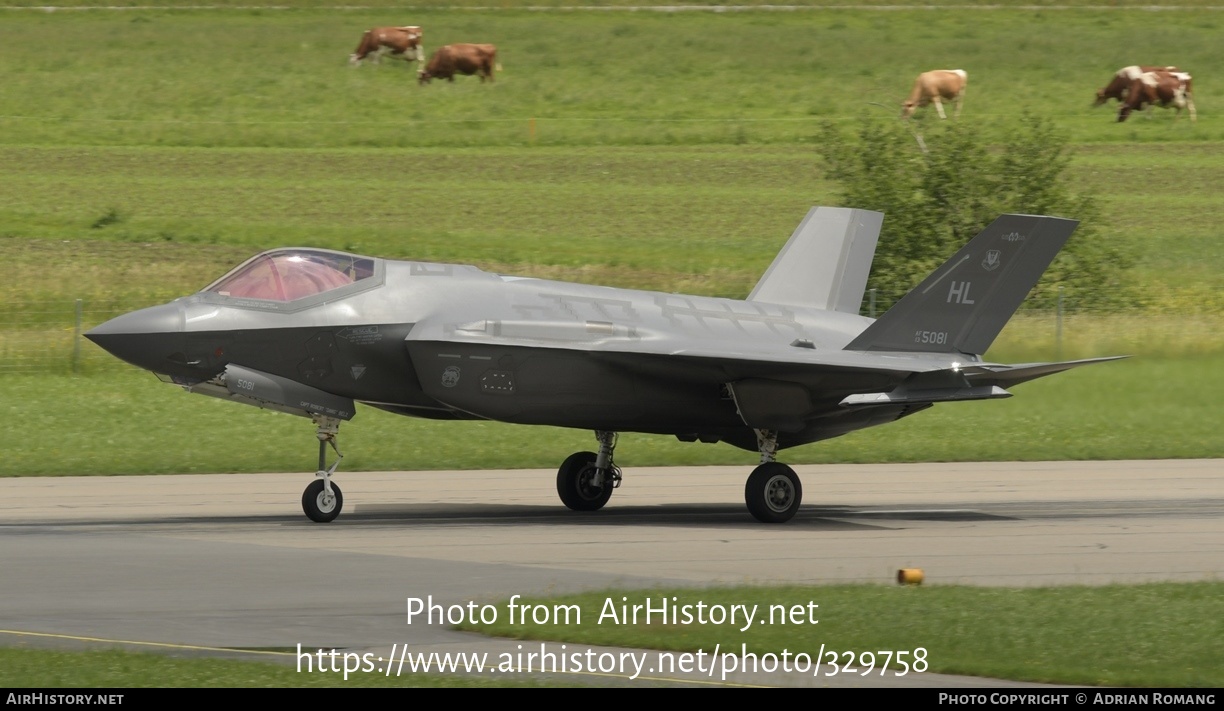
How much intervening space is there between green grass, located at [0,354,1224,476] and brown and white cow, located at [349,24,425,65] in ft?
122

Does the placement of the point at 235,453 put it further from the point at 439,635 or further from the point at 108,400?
the point at 439,635

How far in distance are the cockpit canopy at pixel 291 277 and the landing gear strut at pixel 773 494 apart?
450 cm

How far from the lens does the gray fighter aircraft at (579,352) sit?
1780cm

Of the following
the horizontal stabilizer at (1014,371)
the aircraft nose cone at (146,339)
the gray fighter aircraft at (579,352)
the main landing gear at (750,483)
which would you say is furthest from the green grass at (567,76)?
the aircraft nose cone at (146,339)

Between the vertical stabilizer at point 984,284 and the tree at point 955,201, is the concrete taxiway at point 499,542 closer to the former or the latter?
the vertical stabilizer at point 984,284

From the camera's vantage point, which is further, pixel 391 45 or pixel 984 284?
pixel 391 45

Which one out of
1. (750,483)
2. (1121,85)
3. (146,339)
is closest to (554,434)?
(750,483)

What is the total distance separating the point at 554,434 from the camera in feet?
84.4

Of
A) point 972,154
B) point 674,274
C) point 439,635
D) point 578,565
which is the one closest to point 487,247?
point 674,274

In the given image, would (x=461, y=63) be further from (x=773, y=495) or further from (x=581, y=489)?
(x=773, y=495)

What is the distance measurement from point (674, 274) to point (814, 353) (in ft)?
57.1

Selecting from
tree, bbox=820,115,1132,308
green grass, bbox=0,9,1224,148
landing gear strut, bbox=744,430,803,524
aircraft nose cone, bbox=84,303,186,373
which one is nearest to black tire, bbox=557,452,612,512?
landing gear strut, bbox=744,430,803,524

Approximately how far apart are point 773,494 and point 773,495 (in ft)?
0.03

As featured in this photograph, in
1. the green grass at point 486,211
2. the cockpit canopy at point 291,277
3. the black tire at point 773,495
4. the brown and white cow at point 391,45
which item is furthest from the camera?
the brown and white cow at point 391,45
